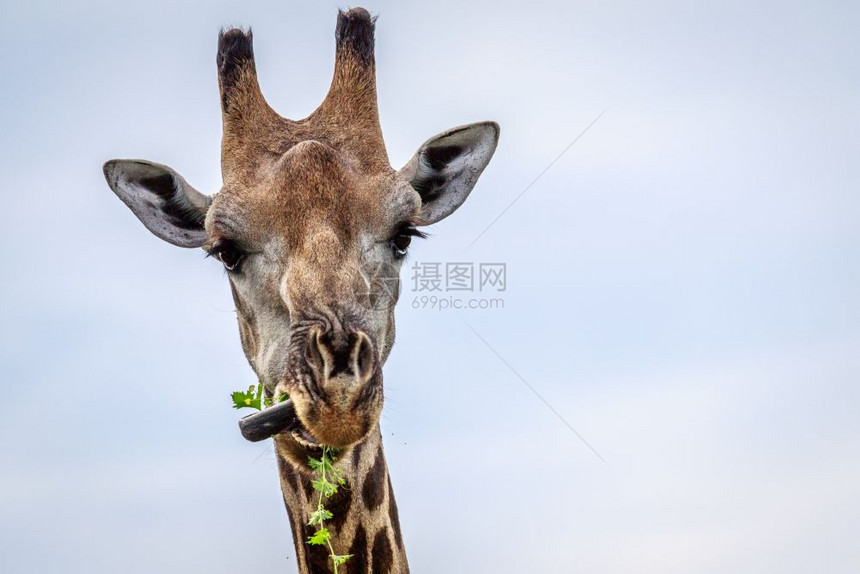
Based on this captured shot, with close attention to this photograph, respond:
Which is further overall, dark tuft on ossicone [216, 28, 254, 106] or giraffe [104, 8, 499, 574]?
dark tuft on ossicone [216, 28, 254, 106]

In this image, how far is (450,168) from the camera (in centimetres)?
921

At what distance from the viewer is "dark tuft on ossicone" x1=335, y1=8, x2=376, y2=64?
908 cm

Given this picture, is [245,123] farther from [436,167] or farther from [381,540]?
[381,540]

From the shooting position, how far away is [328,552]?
7.87 m

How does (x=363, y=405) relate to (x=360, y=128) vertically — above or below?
below

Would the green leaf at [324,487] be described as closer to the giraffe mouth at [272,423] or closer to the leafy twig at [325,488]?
the leafy twig at [325,488]

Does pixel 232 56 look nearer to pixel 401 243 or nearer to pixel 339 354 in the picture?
pixel 401 243

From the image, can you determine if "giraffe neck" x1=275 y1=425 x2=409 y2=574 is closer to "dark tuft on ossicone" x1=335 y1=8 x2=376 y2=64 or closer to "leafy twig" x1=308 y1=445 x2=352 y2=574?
"leafy twig" x1=308 y1=445 x2=352 y2=574

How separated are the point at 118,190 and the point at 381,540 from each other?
3.82m

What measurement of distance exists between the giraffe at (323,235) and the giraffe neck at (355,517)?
0.01m

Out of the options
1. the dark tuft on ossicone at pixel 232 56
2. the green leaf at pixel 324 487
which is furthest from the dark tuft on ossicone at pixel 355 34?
the green leaf at pixel 324 487

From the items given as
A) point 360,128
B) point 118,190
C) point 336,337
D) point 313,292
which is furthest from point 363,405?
point 118,190

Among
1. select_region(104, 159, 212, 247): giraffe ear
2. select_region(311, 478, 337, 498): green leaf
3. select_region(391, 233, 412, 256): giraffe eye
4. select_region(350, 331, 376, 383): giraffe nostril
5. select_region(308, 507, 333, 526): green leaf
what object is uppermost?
select_region(104, 159, 212, 247): giraffe ear

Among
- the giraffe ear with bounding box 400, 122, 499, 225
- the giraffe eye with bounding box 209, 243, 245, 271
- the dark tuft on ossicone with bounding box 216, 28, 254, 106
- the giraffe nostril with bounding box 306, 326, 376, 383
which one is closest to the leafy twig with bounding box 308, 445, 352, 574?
the giraffe nostril with bounding box 306, 326, 376, 383
